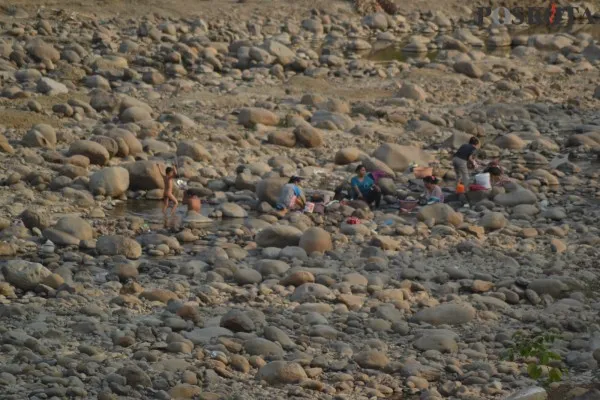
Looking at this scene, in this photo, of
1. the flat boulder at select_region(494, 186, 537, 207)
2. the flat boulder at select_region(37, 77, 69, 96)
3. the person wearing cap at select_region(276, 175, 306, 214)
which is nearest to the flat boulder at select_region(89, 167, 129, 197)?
the person wearing cap at select_region(276, 175, 306, 214)

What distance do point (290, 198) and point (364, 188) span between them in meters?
1.05

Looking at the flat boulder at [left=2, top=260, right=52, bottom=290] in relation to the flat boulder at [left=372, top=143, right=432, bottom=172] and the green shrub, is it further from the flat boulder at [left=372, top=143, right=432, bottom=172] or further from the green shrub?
the flat boulder at [left=372, top=143, right=432, bottom=172]

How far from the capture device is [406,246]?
47.5 ft

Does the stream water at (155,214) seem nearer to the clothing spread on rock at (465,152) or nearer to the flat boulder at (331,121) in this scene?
the clothing spread on rock at (465,152)

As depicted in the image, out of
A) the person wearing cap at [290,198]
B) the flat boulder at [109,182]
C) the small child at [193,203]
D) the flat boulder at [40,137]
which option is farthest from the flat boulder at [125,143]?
the person wearing cap at [290,198]

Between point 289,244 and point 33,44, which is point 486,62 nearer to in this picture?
point 33,44

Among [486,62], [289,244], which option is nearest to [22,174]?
[289,244]

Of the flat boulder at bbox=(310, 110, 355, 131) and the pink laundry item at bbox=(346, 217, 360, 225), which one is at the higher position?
the pink laundry item at bbox=(346, 217, 360, 225)

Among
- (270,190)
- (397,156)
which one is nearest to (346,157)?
(397,156)

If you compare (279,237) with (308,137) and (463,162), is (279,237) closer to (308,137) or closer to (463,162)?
(463,162)

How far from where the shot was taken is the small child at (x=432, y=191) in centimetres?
1650

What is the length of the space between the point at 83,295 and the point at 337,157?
7.19 metres

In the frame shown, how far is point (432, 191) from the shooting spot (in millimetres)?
16609

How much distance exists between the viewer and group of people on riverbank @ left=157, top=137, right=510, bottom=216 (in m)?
16.1
